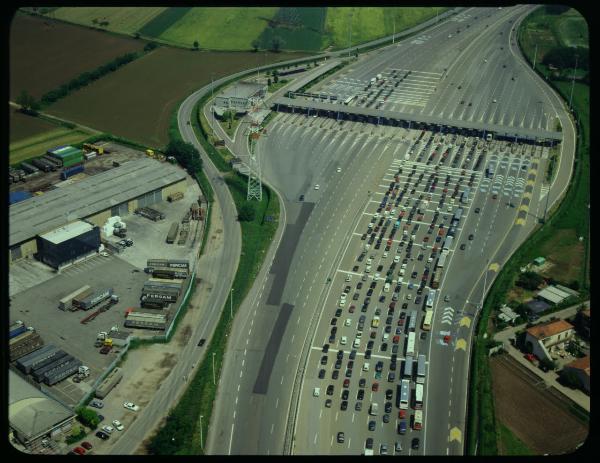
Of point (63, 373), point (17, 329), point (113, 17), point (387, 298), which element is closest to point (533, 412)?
point (387, 298)

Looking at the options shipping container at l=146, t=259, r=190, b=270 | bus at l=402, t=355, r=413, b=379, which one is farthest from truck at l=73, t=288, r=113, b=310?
bus at l=402, t=355, r=413, b=379

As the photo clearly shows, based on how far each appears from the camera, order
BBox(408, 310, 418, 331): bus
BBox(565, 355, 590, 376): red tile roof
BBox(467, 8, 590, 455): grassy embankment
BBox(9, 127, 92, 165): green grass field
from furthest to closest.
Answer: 1. BBox(9, 127, 92, 165): green grass field
2. BBox(408, 310, 418, 331): bus
3. BBox(565, 355, 590, 376): red tile roof
4. BBox(467, 8, 590, 455): grassy embankment

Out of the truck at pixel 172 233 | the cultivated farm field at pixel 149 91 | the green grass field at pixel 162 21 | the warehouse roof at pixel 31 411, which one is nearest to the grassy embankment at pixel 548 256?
the warehouse roof at pixel 31 411

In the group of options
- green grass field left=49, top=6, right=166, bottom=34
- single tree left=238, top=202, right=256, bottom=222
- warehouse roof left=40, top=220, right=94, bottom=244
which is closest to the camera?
warehouse roof left=40, top=220, right=94, bottom=244

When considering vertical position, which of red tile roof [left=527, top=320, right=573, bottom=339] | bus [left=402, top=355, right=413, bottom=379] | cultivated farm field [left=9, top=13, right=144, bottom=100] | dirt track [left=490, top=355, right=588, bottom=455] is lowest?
dirt track [left=490, top=355, right=588, bottom=455]

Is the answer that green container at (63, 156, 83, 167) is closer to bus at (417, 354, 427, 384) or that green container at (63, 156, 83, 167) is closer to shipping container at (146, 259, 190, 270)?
shipping container at (146, 259, 190, 270)
